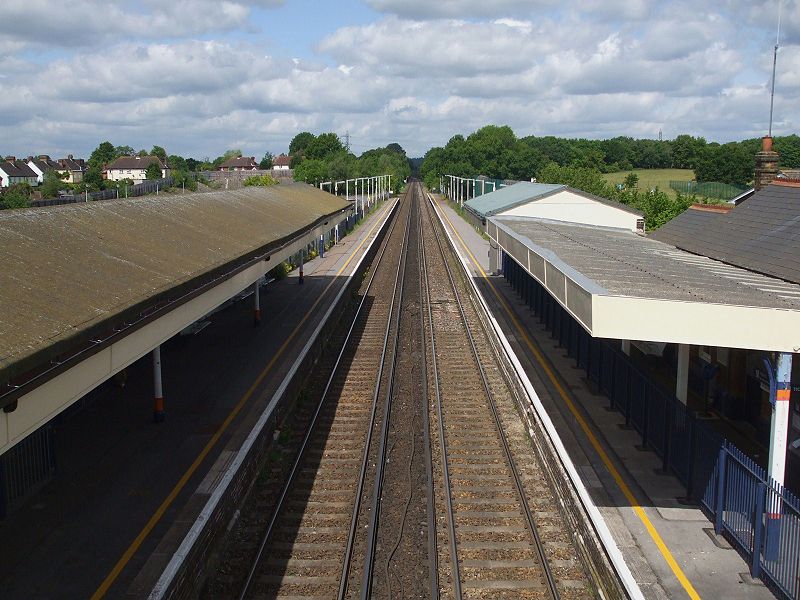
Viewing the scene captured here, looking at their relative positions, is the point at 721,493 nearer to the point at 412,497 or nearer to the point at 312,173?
the point at 412,497

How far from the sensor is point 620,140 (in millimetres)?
154250

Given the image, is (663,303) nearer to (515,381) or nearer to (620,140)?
(515,381)

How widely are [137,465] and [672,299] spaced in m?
8.26

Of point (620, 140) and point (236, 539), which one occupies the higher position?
point (620, 140)

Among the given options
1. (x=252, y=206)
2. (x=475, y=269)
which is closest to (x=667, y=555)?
(x=252, y=206)

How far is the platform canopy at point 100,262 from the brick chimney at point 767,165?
1310 cm

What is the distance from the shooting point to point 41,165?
148125 millimetres

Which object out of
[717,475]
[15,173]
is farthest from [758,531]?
[15,173]

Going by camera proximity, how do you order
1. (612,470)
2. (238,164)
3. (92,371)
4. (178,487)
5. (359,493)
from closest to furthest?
(92,371), (178,487), (359,493), (612,470), (238,164)

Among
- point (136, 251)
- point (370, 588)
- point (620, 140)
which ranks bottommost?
point (370, 588)

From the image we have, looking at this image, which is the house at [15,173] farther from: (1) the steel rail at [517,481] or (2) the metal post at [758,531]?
(2) the metal post at [758,531]

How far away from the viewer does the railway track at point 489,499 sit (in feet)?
29.8

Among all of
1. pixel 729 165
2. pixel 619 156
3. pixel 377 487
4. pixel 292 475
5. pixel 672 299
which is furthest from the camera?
pixel 619 156

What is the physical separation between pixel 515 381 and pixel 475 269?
Result: 780 inches
